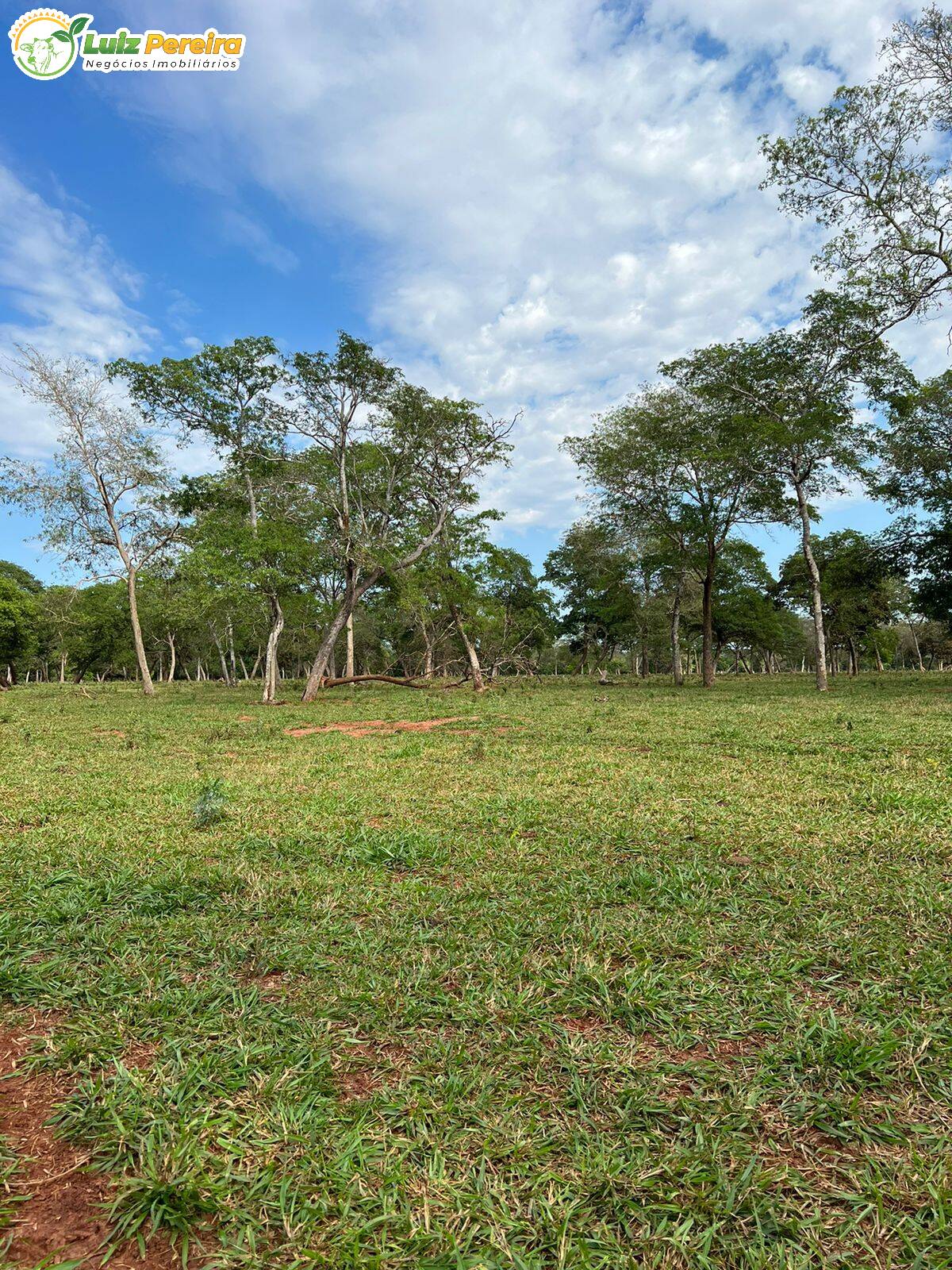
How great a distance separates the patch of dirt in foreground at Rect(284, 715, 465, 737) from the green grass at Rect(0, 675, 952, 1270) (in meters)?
6.06

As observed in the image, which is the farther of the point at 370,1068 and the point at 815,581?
the point at 815,581

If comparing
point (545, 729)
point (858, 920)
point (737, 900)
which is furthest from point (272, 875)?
point (545, 729)

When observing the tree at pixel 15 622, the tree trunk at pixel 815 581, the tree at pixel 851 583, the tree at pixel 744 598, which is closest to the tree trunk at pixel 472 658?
the tree trunk at pixel 815 581

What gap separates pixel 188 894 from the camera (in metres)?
3.92

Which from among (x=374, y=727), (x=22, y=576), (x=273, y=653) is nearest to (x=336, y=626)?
(x=273, y=653)

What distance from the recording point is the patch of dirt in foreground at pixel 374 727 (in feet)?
40.5

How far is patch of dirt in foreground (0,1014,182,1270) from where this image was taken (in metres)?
1.66

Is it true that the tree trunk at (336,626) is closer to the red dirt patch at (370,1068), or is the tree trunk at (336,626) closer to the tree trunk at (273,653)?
the tree trunk at (273,653)

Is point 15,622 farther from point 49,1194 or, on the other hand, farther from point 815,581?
point 815,581

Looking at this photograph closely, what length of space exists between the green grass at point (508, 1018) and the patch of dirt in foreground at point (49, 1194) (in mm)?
71

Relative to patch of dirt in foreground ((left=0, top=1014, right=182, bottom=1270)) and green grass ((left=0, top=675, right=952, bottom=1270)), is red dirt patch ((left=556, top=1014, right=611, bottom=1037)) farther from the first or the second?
patch of dirt in foreground ((left=0, top=1014, right=182, bottom=1270))

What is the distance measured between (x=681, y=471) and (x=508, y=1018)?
83.7ft

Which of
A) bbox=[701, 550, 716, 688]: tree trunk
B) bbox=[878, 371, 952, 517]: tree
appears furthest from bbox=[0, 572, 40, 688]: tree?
bbox=[878, 371, 952, 517]: tree

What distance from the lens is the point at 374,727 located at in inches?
526
